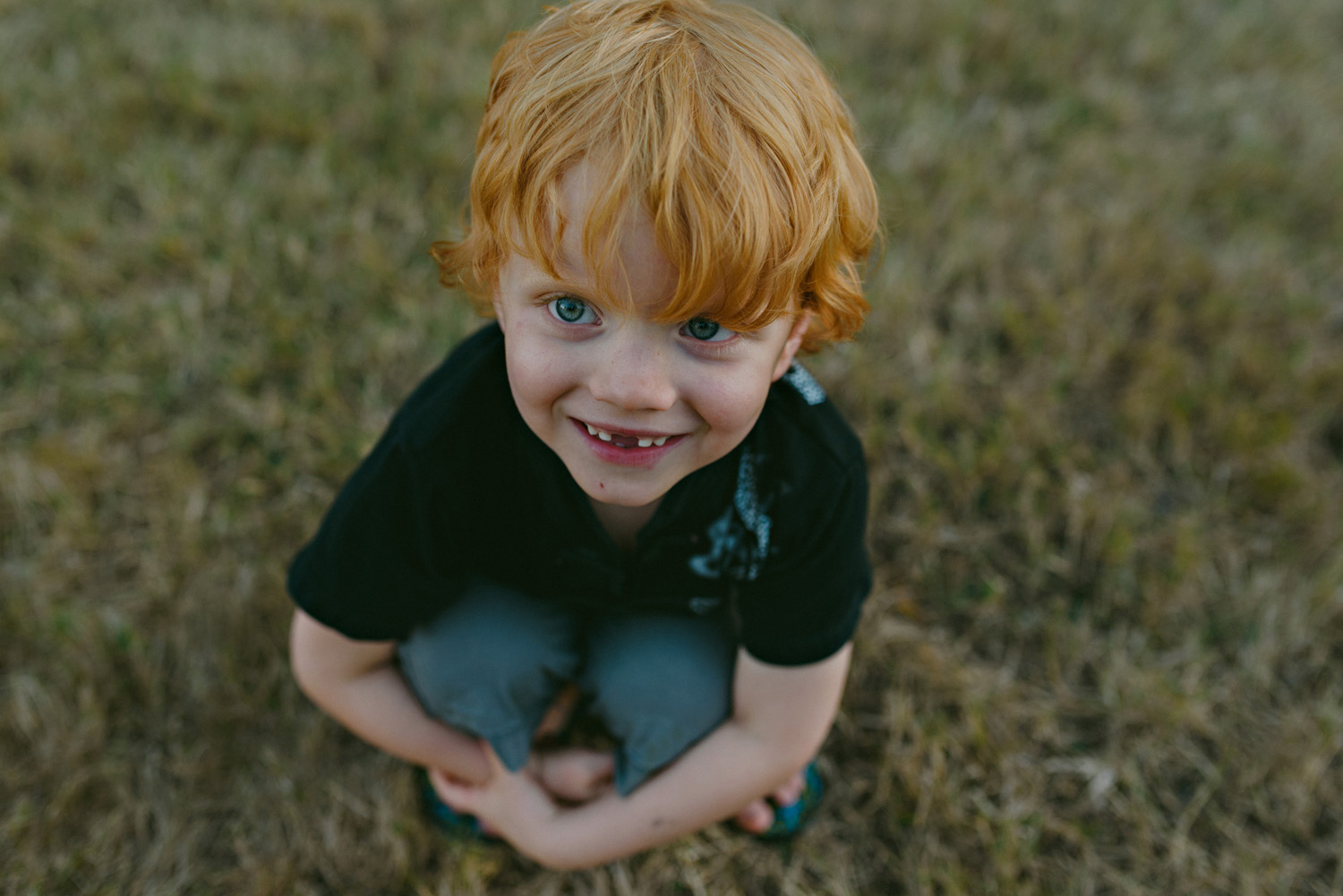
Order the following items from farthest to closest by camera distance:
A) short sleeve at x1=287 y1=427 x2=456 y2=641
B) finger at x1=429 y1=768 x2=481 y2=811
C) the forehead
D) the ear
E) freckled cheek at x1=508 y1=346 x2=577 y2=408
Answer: finger at x1=429 y1=768 x2=481 y2=811 < short sleeve at x1=287 y1=427 x2=456 y2=641 < the ear < freckled cheek at x1=508 y1=346 x2=577 y2=408 < the forehead

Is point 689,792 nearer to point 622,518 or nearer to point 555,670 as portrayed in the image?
point 555,670

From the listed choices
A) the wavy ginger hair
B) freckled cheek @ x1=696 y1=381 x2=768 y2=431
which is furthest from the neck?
the wavy ginger hair

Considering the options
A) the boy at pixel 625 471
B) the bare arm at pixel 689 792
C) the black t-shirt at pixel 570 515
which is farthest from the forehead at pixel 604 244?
the bare arm at pixel 689 792

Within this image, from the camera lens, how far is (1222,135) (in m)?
3.07

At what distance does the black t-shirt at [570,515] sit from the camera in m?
1.31

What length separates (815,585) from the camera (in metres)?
1.33

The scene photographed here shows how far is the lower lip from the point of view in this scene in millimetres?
1135

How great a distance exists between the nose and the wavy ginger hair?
40 millimetres

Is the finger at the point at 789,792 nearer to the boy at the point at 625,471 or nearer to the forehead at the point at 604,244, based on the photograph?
the boy at the point at 625,471

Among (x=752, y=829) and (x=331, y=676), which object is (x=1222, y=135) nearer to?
(x=752, y=829)

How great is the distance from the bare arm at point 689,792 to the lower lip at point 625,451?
466 millimetres

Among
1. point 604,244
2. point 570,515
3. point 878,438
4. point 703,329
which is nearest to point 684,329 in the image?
point 703,329

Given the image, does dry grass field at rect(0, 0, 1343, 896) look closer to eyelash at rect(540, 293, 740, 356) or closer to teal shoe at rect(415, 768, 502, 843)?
teal shoe at rect(415, 768, 502, 843)

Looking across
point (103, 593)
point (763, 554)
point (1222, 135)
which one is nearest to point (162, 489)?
point (103, 593)
